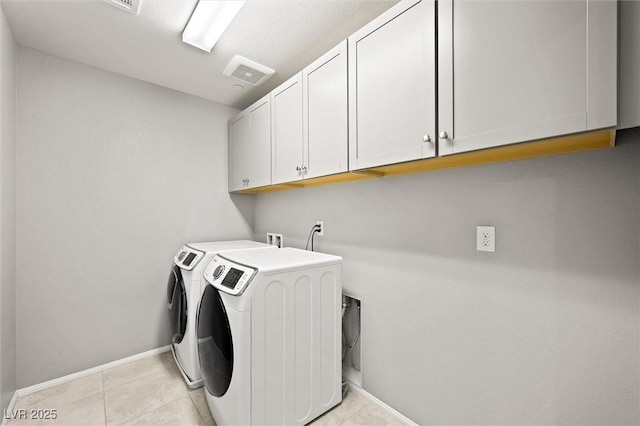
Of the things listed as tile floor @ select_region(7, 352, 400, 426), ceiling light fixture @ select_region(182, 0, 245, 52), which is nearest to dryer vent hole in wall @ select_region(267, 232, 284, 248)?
tile floor @ select_region(7, 352, 400, 426)

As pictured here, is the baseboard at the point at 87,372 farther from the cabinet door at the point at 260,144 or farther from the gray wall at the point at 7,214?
the cabinet door at the point at 260,144

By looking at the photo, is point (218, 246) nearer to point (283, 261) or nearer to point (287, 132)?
point (283, 261)

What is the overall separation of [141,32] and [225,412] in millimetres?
2339

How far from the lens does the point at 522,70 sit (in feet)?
3.05

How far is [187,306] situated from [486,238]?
1942mm

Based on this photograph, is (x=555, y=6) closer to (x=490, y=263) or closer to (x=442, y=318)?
(x=490, y=263)

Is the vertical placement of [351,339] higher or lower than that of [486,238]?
lower

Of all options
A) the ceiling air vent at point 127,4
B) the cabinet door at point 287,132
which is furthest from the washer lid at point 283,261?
the ceiling air vent at point 127,4

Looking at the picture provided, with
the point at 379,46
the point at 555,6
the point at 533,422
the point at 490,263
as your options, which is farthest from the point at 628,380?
the point at 379,46

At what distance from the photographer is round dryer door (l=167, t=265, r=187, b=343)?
2000 millimetres

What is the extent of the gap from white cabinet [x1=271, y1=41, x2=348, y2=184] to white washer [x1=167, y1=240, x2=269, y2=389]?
33.4 inches

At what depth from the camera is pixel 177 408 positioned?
68.3 inches

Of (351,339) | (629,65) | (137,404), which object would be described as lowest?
(137,404)

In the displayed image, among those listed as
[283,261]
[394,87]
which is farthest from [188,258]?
[394,87]
